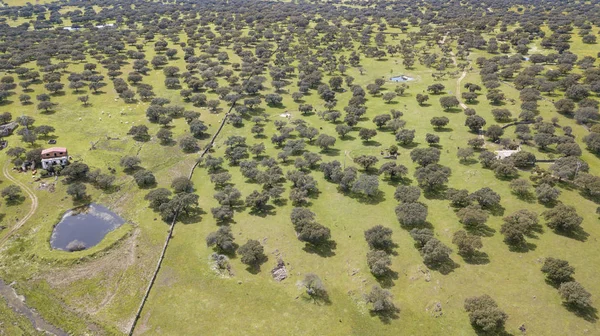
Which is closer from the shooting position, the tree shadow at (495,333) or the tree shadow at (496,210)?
the tree shadow at (495,333)

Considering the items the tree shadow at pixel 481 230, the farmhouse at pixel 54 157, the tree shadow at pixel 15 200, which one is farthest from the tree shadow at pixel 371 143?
the tree shadow at pixel 15 200

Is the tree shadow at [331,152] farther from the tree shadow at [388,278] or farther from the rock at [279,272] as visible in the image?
the tree shadow at [388,278]

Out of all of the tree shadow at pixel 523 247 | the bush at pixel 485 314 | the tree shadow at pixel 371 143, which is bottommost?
the tree shadow at pixel 371 143

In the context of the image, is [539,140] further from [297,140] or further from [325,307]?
[325,307]

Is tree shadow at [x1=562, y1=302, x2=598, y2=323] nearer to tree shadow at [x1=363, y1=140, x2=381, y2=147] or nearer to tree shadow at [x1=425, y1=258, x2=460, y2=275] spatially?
tree shadow at [x1=425, y1=258, x2=460, y2=275]

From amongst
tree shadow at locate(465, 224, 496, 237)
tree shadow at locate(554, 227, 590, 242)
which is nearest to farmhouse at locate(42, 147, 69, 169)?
tree shadow at locate(465, 224, 496, 237)

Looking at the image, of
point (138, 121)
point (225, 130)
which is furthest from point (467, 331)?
point (138, 121)

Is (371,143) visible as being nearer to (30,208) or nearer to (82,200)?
(82,200)
